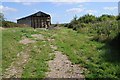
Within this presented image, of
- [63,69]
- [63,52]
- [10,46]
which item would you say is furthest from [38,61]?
[10,46]

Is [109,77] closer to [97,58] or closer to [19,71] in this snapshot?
[97,58]

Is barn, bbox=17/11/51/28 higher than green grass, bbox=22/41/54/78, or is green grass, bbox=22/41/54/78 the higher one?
barn, bbox=17/11/51/28

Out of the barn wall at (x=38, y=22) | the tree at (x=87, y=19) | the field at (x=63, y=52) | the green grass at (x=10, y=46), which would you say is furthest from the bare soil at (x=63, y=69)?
the tree at (x=87, y=19)

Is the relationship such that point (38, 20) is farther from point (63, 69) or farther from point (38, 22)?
point (63, 69)

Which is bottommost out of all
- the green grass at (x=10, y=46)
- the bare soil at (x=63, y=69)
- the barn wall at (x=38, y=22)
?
the bare soil at (x=63, y=69)

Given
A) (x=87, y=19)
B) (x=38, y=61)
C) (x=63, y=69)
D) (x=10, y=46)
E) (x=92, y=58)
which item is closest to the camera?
(x=63, y=69)

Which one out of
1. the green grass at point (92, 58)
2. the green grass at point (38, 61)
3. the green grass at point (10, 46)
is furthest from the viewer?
the green grass at point (10, 46)

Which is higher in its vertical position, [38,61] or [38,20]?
[38,20]

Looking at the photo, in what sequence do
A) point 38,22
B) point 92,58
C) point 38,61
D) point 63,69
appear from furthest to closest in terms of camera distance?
1. point 38,22
2. point 92,58
3. point 38,61
4. point 63,69

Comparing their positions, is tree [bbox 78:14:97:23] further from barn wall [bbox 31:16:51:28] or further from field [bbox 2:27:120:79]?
field [bbox 2:27:120:79]

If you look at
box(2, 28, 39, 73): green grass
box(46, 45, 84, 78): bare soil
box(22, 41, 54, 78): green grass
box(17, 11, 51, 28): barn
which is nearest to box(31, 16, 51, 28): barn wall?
box(17, 11, 51, 28): barn

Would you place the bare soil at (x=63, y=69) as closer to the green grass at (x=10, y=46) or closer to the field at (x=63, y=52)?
the field at (x=63, y=52)

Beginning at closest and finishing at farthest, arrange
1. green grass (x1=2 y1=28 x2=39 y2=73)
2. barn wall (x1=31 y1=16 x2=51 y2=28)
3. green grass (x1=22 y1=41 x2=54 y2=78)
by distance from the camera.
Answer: green grass (x1=22 y1=41 x2=54 y2=78) → green grass (x1=2 y1=28 x2=39 y2=73) → barn wall (x1=31 y1=16 x2=51 y2=28)

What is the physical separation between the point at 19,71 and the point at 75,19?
24.4 m
